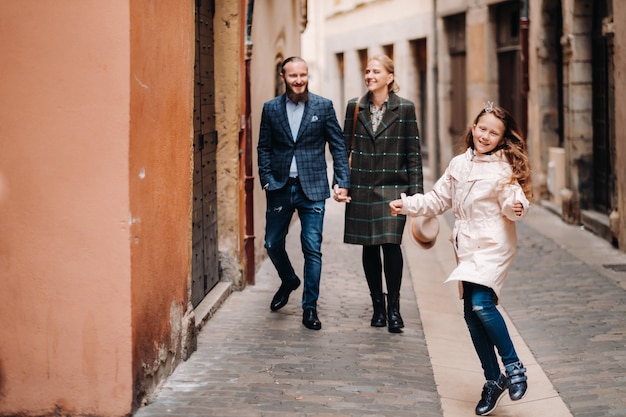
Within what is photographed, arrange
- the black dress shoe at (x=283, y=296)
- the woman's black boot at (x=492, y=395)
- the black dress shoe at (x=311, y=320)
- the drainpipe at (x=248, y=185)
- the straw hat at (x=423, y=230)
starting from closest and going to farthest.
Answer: the woman's black boot at (x=492, y=395)
the straw hat at (x=423, y=230)
the black dress shoe at (x=311, y=320)
the black dress shoe at (x=283, y=296)
the drainpipe at (x=248, y=185)

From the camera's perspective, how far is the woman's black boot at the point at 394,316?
7.25 m

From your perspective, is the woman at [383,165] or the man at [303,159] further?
the man at [303,159]

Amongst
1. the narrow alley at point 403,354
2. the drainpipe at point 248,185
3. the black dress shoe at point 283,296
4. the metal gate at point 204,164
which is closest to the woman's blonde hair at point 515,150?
the narrow alley at point 403,354

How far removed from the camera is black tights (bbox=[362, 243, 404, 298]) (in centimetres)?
734

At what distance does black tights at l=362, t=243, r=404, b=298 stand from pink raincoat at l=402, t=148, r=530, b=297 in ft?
5.89

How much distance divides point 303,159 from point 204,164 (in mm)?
897

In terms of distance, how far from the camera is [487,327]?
5359 mm

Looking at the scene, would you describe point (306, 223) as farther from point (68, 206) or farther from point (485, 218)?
point (68, 206)

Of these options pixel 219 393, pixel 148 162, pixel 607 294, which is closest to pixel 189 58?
pixel 148 162

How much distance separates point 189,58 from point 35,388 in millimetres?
2186

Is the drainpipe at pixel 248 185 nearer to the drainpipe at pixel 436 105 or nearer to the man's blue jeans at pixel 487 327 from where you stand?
the man's blue jeans at pixel 487 327

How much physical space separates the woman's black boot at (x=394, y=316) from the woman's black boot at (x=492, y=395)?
179 centimetres

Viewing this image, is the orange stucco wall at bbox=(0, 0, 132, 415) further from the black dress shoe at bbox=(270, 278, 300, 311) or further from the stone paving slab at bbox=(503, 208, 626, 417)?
the black dress shoe at bbox=(270, 278, 300, 311)

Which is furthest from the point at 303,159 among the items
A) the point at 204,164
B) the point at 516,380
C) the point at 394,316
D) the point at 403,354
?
the point at 516,380
